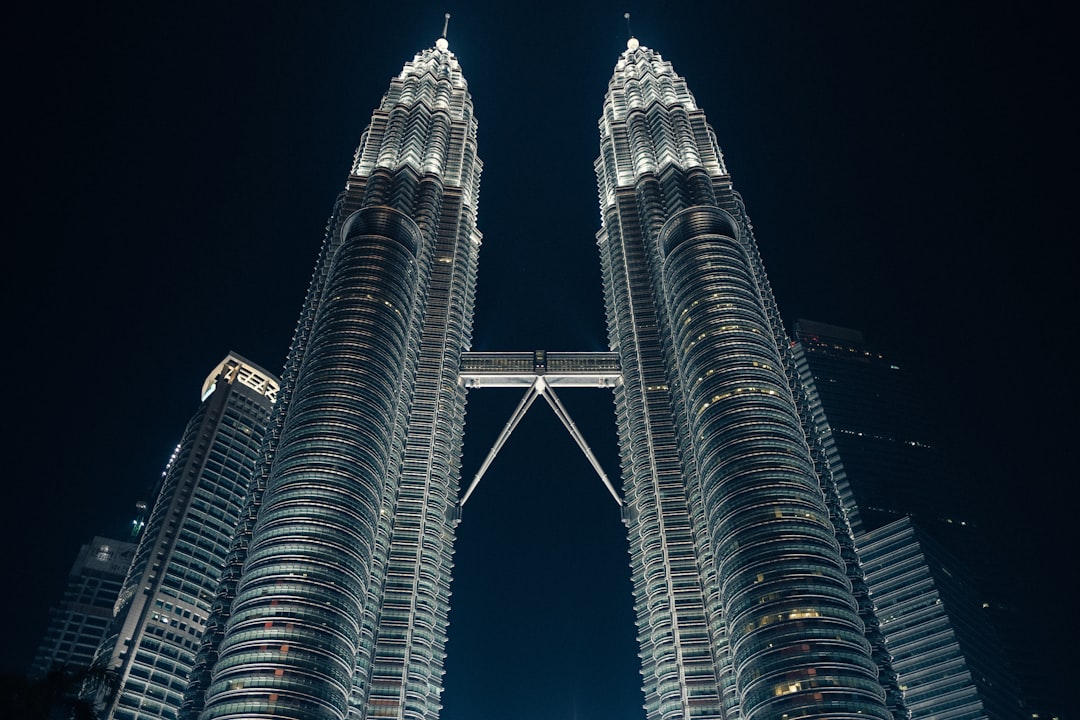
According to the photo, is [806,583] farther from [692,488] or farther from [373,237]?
[373,237]

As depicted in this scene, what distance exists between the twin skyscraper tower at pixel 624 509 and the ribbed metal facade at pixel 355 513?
0.37 m

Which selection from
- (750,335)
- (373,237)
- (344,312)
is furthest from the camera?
(373,237)

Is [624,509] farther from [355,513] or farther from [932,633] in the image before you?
[932,633]

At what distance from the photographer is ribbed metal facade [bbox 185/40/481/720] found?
120562 mm

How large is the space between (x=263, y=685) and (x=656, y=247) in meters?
120

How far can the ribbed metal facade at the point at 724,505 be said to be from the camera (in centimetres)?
11681

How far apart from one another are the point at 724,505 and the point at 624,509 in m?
42.4

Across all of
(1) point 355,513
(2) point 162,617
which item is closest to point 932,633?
(1) point 355,513

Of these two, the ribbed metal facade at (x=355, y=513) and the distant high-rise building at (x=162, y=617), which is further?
the distant high-rise building at (x=162, y=617)

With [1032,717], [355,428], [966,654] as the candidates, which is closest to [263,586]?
[355,428]

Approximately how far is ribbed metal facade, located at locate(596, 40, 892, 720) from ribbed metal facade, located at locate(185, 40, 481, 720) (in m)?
36.6

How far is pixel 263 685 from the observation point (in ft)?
378

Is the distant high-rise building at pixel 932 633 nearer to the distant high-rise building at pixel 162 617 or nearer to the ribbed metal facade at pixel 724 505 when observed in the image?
the ribbed metal facade at pixel 724 505

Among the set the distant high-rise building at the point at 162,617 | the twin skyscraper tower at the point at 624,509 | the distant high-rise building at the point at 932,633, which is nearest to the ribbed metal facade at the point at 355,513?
the twin skyscraper tower at the point at 624,509
